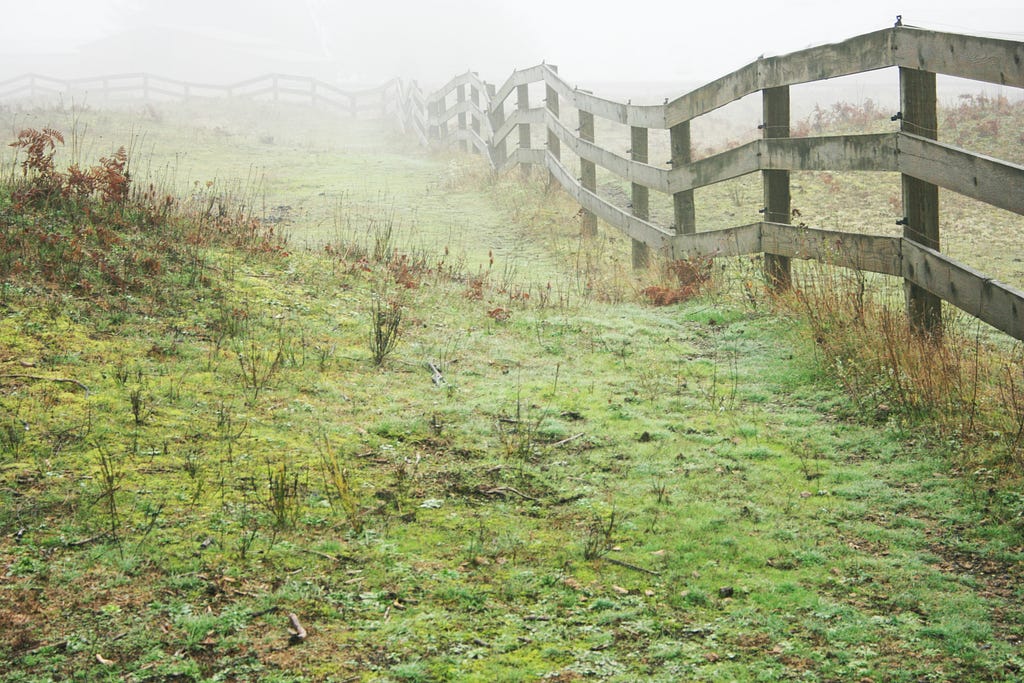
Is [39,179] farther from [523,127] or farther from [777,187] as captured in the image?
[523,127]

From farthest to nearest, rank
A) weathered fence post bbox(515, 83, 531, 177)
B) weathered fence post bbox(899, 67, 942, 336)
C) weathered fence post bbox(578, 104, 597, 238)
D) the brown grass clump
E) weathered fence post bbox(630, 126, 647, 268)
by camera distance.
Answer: weathered fence post bbox(515, 83, 531, 177), weathered fence post bbox(578, 104, 597, 238), weathered fence post bbox(630, 126, 647, 268), the brown grass clump, weathered fence post bbox(899, 67, 942, 336)

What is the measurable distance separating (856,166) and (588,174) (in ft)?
20.7

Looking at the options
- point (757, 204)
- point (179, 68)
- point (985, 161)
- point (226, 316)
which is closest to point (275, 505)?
point (226, 316)

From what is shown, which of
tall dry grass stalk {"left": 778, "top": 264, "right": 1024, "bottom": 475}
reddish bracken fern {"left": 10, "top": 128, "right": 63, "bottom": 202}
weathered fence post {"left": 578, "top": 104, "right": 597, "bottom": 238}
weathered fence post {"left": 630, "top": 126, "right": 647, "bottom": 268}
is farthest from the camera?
weathered fence post {"left": 578, "top": 104, "right": 597, "bottom": 238}

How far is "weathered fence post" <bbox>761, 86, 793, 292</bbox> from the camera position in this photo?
7.88m

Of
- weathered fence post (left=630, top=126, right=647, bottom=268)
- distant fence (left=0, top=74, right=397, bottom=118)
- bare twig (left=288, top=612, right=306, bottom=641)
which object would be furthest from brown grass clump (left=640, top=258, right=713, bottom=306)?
distant fence (left=0, top=74, right=397, bottom=118)

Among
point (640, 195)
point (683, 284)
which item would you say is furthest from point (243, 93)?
point (683, 284)

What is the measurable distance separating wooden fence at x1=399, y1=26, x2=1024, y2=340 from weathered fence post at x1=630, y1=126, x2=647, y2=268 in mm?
17

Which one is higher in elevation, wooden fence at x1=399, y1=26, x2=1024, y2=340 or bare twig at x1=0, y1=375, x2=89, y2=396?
wooden fence at x1=399, y1=26, x2=1024, y2=340

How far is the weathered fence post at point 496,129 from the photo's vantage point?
18.1 meters

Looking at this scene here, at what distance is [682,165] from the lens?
945 centimetres

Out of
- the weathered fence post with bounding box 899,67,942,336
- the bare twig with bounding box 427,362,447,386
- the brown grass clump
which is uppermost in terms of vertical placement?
the weathered fence post with bounding box 899,67,942,336

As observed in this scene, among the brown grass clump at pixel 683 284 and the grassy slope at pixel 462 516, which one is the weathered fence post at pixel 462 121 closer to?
the brown grass clump at pixel 683 284

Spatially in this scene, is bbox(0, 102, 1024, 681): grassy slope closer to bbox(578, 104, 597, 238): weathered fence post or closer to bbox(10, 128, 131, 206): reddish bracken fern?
bbox(10, 128, 131, 206): reddish bracken fern
